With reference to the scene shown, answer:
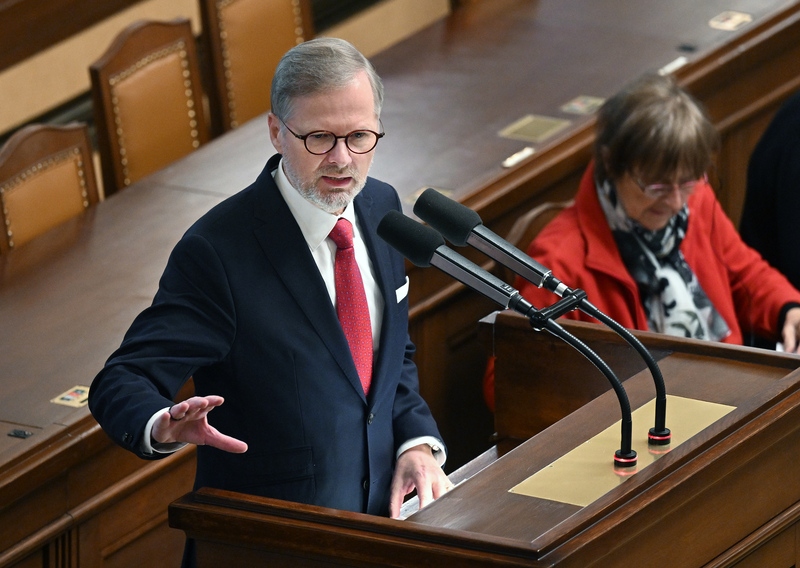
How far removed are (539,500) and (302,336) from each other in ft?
1.46

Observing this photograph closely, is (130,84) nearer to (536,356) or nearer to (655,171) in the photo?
(655,171)

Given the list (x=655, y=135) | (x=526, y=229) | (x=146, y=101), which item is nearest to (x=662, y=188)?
(x=655, y=135)

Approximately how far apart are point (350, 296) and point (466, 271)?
0.42 meters

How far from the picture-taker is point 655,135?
333 centimetres

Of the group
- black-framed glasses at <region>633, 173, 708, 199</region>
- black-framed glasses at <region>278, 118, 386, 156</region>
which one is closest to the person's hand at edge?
black-framed glasses at <region>278, 118, 386, 156</region>

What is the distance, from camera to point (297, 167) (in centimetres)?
228

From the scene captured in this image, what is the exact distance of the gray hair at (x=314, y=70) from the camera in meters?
2.22

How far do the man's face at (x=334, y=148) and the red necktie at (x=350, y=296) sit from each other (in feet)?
0.23

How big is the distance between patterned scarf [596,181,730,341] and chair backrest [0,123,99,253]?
4.89 feet

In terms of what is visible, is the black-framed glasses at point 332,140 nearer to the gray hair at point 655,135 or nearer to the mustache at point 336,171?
the mustache at point 336,171

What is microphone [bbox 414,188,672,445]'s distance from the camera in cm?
206

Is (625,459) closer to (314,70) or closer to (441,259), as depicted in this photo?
(441,259)

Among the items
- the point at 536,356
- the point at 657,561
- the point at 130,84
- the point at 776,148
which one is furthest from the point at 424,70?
the point at 657,561

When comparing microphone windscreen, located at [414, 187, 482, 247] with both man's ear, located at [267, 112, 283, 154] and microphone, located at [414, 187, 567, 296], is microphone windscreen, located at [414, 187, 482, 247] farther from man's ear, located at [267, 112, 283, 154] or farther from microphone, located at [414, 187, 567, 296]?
man's ear, located at [267, 112, 283, 154]
